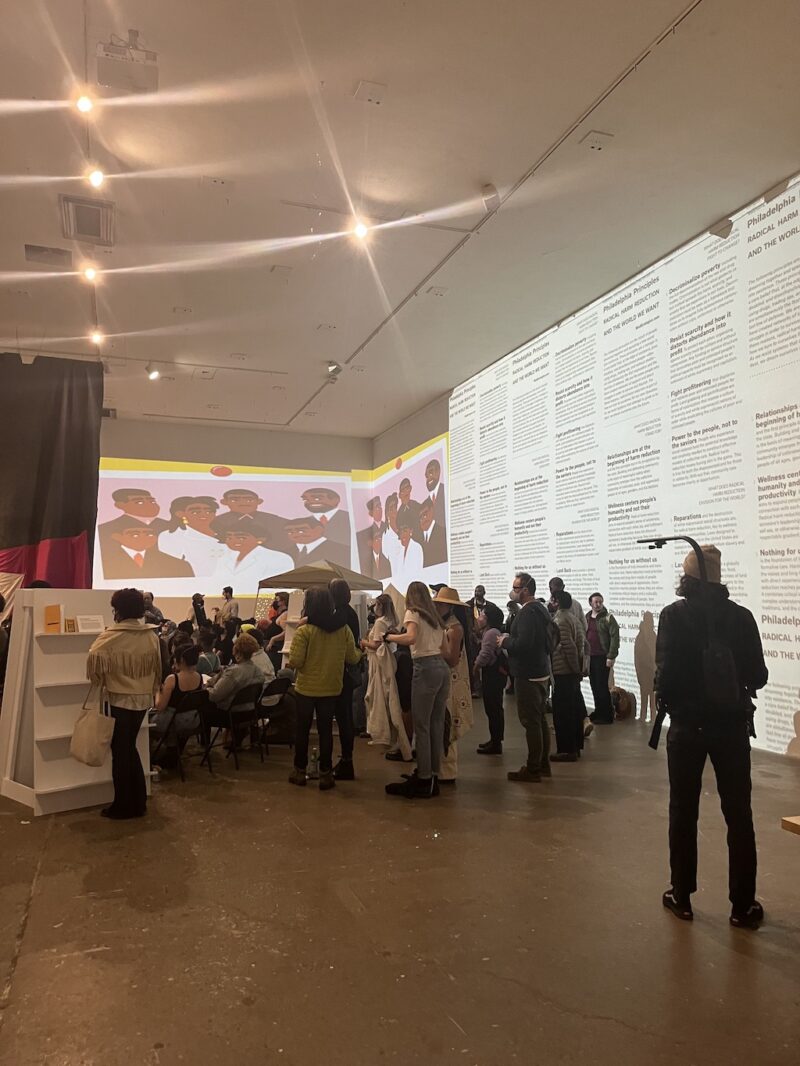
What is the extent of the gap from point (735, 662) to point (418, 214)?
5.31 meters

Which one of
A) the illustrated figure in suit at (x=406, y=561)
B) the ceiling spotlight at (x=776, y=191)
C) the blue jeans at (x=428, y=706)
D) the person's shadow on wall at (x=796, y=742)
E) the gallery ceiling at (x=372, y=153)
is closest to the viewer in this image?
the gallery ceiling at (x=372, y=153)

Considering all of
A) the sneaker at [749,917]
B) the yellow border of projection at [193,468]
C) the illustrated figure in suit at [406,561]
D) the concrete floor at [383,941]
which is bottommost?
the concrete floor at [383,941]

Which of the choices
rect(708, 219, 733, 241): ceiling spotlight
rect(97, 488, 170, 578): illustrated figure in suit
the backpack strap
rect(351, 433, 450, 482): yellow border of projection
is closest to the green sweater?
the backpack strap

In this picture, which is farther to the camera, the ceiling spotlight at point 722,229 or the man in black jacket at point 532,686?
the ceiling spotlight at point 722,229

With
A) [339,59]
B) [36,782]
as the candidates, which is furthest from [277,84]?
[36,782]

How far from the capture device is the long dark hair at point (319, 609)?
5.05m

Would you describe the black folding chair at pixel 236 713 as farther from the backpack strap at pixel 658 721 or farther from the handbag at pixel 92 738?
the backpack strap at pixel 658 721

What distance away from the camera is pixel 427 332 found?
9.77 meters

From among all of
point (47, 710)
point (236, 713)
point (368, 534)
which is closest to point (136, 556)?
point (368, 534)

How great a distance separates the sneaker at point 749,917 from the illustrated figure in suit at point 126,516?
41.9ft

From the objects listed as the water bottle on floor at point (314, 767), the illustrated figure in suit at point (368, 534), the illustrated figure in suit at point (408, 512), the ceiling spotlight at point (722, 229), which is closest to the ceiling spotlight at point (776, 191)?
the ceiling spotlight at point (722, 229)

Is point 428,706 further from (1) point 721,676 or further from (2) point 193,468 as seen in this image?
(2) point 193,468

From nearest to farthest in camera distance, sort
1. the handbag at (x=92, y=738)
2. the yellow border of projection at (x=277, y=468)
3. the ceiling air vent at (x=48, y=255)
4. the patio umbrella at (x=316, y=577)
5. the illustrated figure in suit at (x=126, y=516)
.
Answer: the handbag at (x=92, y=738) → the ceiling air vent at (x=48, y=255) → the patio umbrella at (x=316, y=577) → the illustrated figure in suit at (x=126, y=516) → the yellow border of projection at (x=277, y=468)

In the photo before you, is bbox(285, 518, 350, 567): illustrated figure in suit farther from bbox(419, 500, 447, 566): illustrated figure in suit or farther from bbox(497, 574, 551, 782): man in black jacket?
bbox(497, 574, 551, 782): man in black jacket
